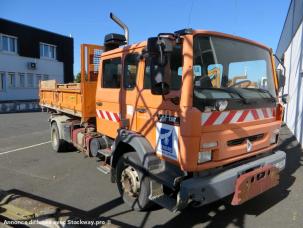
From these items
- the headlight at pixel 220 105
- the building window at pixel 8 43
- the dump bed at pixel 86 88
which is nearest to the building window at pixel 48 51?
the building window at pixel 8 43

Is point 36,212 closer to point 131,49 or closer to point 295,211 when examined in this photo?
point 131,49

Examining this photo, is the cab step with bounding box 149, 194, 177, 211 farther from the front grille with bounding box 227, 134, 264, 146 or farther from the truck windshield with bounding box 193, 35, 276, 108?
the truck windshield with bounding box 193, 35, 276, 108

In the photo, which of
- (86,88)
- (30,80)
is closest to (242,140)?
(86,88)

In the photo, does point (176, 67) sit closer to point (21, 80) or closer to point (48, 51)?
point (21, 80)

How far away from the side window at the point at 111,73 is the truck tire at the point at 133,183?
1.32 m

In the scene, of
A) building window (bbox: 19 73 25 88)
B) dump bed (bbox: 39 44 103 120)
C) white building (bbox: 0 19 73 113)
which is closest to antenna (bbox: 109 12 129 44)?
dump bed (bbox: 39 44 103 120)

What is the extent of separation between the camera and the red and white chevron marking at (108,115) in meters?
5.41

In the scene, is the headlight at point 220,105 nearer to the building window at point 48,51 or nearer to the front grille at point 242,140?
the front grille at point 242,140

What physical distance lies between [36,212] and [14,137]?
8.12m

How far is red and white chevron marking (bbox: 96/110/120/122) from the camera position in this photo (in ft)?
17.7

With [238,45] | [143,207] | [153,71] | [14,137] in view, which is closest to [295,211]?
[143,207]

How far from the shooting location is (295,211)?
188 inches

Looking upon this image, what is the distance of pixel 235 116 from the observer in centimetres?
416

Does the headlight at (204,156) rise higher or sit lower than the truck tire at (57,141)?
higher
